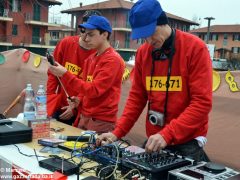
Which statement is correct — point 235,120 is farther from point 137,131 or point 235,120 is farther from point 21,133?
point 21,133

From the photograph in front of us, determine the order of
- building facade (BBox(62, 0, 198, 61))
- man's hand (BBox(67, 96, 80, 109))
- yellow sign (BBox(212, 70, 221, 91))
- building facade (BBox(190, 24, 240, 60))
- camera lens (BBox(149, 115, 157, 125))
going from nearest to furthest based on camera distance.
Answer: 1. camera lens (BBox(149, 115, 157, 125))
2. man's hand (BBox(67, 96, 80, 109))
3. yellow sign (BBox(212, 70, 221, 91))
4. building facade (BBox(62, 0, 198, 61))
5. building facade (BBox(190, 24, 240, 60))

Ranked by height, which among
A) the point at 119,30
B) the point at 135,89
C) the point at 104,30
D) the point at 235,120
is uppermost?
the point at 119,30

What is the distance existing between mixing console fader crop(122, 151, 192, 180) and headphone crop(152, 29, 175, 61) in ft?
1.95

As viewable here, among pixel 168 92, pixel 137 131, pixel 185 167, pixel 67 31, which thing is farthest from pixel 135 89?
pixel 67 31

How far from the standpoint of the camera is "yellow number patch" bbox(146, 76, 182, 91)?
2043 mm

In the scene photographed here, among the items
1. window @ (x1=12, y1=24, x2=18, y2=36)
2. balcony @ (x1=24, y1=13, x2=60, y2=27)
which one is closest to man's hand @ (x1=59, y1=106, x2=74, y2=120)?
window @ (x1=12, y1=24, x2=18, y2=36)

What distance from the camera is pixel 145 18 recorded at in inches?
73.8

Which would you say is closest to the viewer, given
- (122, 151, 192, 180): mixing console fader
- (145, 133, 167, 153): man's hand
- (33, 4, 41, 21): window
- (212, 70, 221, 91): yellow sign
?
(122, 151, 192, 180): mixing console fader

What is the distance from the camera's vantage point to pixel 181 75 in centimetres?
202

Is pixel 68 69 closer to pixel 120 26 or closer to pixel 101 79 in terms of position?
pixel 101 79

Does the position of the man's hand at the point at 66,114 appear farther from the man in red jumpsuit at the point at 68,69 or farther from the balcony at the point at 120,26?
the balcony at the point at 120,26

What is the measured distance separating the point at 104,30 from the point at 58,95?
34.5 inches

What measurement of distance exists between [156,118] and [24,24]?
3159cm

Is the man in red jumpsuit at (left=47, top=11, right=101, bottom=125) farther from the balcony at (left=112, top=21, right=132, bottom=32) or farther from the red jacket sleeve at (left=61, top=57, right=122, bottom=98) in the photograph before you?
the balcony at (left=112, top=21, right=132, bottom=32)
